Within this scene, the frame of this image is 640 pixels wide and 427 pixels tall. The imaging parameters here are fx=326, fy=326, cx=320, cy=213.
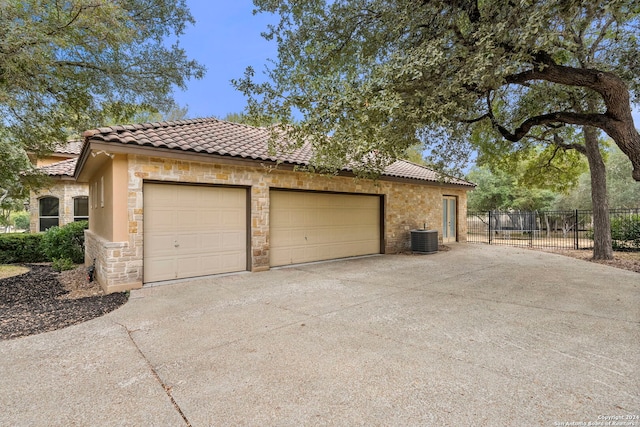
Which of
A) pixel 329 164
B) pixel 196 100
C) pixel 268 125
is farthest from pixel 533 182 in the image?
pixel 196 100

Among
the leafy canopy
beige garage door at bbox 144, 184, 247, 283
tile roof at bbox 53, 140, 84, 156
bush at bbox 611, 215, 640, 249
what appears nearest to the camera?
the leafy canopy

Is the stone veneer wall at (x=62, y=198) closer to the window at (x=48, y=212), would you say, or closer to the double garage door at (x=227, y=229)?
the window at (x=48, y=212)

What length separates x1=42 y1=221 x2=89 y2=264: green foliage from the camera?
10.9 metres

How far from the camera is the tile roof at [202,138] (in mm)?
6305

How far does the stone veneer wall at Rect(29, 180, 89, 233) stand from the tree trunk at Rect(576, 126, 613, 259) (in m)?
18.2

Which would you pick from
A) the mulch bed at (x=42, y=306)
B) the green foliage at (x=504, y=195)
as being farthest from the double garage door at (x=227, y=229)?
the green foliage at (x=504, y=195)

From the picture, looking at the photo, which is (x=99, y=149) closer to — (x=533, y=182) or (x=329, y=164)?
(x=329, y=164)

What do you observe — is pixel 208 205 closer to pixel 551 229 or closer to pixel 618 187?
pixel 551 229

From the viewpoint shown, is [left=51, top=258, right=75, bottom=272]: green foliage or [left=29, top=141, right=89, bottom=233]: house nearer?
[left=51, top=258, right=75, bottom=272]: green foliage

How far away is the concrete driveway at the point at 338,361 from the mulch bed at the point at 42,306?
0.38 meters

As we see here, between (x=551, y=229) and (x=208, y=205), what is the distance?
23.1 metres

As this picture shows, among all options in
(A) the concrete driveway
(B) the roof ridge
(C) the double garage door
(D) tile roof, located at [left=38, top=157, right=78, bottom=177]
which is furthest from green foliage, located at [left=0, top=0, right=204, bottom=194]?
(A) the concrete driveway

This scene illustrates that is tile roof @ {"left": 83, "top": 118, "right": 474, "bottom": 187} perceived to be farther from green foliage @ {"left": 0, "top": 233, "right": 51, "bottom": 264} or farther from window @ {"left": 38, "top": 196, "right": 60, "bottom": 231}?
window @ {"left": 38, "top": 196, "right": 60, "bottom": 231}

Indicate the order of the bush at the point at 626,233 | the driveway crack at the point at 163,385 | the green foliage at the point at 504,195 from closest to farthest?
the driveway crack at the point at 163,385 → the bush at the point at 626,233 → the green foliage at the point at 504,195
